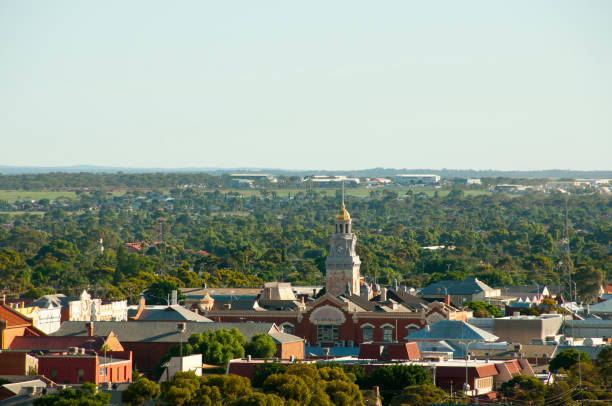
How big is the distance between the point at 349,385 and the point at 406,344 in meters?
20.3

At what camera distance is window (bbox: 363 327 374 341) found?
435 ft

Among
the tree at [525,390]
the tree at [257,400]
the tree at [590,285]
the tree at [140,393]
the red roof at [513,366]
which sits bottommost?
the tree at [590,285]

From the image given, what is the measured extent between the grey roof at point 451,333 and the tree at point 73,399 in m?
41.6

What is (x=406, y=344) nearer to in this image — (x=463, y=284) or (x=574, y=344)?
(x=574, y=344)

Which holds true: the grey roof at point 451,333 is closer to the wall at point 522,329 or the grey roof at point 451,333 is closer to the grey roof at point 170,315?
the wall at point 522,329

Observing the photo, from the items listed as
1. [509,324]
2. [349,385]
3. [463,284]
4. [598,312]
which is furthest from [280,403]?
[463,284]

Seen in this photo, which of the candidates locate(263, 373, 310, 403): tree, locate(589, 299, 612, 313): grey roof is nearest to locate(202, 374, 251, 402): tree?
locate(263, 373, 310, 403): tree

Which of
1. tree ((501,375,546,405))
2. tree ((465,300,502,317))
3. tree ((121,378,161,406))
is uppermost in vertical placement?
tree ((121,378,161,406))

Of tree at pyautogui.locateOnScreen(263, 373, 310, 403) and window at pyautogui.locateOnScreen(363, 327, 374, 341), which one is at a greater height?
tree at pyautogui.locateOnScreen(263, 373, 310, 403)

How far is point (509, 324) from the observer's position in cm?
13400

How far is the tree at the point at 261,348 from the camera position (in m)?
112

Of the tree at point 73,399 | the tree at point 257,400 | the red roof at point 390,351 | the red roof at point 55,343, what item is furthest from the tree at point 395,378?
the red roof at point 55,343

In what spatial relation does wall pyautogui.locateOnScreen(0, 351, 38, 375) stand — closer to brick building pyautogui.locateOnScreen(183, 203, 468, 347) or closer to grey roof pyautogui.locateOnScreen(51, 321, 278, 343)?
grey roof pyautogui.locateOnScreen(51, 321, 278, 343)

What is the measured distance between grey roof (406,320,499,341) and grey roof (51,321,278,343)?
A: 12185 mm
